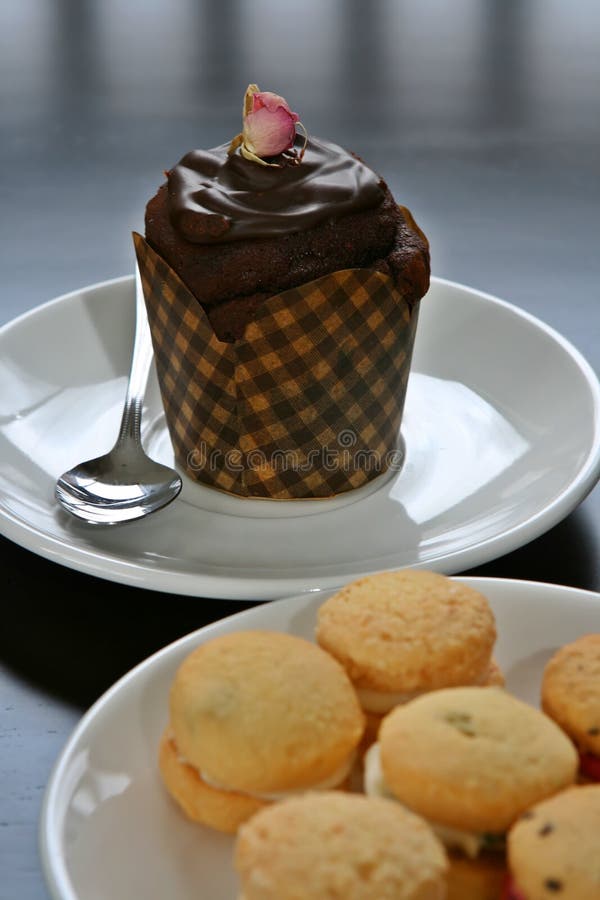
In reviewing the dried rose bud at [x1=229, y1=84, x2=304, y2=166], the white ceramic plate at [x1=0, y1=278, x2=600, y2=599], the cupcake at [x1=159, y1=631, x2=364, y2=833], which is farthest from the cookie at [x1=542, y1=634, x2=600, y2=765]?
the dried rose bud at [x1=229, y1=84, x2=304, y2=166]

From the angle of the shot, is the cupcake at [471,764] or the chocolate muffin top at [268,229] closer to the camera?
the cupcake at [471,764]

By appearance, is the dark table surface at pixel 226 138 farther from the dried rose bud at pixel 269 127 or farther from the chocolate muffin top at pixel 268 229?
the dried rose bud at pixel 269 127

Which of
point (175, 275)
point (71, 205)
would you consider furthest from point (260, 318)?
point (71, 205)

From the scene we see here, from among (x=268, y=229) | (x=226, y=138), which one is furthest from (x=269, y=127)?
(x=226, y=138)

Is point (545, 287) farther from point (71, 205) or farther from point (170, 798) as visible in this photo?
point (170, 798)

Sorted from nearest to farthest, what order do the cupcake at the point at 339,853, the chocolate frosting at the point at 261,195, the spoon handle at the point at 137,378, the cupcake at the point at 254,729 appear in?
the cupcake at the point at 339,853
the cupcake at the point at 254,729
the chocolate frosting at the point at 261,195
the spoon handle at the point at 137,378

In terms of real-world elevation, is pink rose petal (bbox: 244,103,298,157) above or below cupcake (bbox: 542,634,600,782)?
above

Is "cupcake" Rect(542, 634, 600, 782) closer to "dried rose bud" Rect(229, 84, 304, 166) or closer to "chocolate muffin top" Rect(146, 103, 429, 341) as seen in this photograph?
"chocolate muffin top" Rect(146, 103, 429, 341)

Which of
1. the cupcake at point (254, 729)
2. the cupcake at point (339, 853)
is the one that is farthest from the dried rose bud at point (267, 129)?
the cupcake at point (339, 853)
